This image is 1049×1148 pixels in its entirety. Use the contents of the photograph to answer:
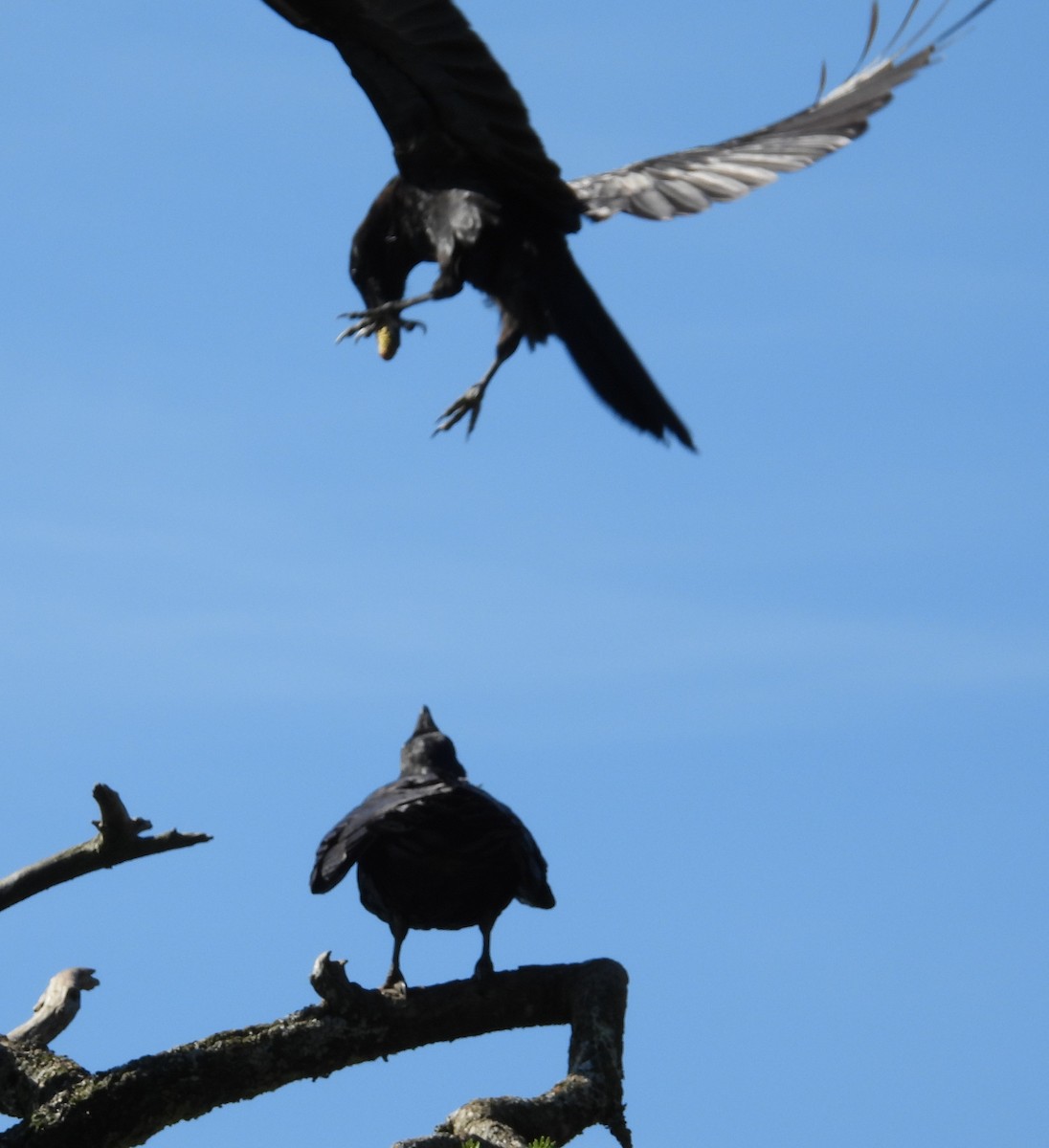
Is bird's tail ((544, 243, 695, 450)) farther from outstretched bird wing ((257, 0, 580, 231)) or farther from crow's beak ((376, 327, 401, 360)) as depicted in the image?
crow's beak ((376, 327, 401, 360))

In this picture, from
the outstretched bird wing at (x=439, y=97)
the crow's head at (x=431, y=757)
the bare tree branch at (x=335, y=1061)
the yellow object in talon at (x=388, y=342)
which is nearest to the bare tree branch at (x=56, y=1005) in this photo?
the bare tree branch at (x=335, y=1061)

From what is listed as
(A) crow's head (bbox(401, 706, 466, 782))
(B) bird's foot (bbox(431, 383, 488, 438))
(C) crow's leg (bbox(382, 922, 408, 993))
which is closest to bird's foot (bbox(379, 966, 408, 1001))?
(C) crow's leg (bbox(382, 922, 408, 993))

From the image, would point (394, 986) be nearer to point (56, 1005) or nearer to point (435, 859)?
point (435, 859)

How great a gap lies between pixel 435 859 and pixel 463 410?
1.62 metres

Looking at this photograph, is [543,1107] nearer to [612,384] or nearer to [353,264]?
[612,384]

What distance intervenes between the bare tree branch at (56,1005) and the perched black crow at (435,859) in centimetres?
122

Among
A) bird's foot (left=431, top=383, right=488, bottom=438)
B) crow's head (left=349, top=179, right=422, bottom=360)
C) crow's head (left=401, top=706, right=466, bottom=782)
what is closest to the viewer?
bird's foot (left=431, top=383, right=488, bottom=438)

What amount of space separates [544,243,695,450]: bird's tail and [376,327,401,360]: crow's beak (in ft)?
1.62

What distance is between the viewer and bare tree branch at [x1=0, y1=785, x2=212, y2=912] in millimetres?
6320

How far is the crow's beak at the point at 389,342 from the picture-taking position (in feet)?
21.5

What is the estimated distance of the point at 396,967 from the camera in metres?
6.85

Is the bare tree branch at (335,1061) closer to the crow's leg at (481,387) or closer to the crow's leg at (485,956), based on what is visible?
the crow's leg at (485,956)

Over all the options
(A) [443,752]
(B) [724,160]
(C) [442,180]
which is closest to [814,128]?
(B) [724,160]

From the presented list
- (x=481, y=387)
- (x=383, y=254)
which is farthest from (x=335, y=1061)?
(x=383, y=254)
